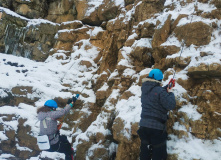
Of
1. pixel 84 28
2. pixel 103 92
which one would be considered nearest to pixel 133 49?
pixel 103 92

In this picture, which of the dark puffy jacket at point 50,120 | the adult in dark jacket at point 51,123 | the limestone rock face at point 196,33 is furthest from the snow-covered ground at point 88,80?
the dark puffy jacket at point 50,120

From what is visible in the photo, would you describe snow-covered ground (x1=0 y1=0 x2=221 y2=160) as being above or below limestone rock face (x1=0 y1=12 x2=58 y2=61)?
below

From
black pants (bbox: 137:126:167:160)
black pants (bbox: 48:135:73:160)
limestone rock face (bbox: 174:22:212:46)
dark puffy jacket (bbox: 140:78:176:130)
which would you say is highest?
limestone rock face (bbox: 174:22:212:46)

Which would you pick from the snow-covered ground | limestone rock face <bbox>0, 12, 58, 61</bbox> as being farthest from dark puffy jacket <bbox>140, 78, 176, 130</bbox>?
limestone rock face <bbox>0, 12, 58, 61</bbox>

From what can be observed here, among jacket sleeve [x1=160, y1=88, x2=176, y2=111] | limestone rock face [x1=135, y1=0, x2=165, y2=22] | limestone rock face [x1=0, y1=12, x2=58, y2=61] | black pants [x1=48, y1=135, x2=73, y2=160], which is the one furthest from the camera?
limestone rock face [x1=0, y1=12, x2=58, y2=61]

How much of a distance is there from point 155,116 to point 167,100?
37cm

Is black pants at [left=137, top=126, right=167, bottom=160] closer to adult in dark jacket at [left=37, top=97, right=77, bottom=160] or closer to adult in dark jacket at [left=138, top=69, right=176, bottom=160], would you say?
adult in dark jacket at [left=138, top=69, right=176, bottom=160]

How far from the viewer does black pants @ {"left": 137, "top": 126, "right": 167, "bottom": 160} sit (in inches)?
129

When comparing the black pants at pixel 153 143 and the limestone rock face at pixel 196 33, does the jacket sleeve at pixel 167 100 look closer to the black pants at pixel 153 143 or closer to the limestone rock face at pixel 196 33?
the black pants at pixel 153 143

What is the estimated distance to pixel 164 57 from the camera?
5730 millimetres

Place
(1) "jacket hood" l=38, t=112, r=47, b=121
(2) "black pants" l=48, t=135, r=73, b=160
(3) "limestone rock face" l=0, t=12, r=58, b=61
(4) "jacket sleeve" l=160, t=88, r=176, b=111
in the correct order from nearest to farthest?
(4) "jacket sleeve" l=160, t=88, r=176, b=111, (1) "jacket hood" l=38, t=112, r=47, b=121, (2) "black pants" l=48, t=135, r=73, b=160, (3) "limestone rock face" l=0, t=12, r=58, b=61

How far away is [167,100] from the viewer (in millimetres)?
3197

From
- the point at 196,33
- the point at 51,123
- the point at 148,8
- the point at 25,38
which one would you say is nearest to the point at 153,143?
the point at 51,123

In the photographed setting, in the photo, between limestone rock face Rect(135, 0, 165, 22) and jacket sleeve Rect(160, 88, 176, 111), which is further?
limestone rock face Rect(135, 0, 165, 22)
